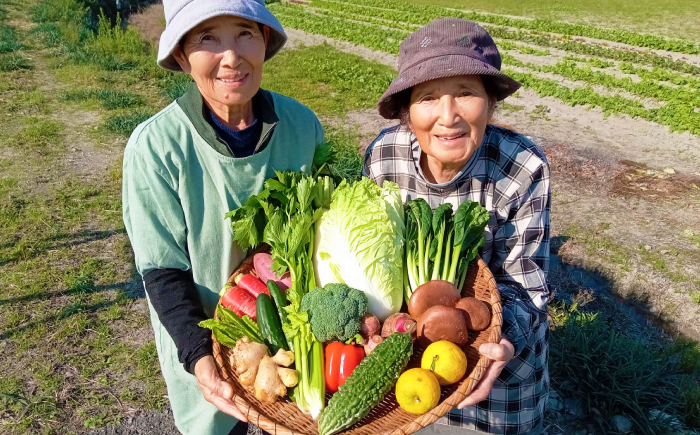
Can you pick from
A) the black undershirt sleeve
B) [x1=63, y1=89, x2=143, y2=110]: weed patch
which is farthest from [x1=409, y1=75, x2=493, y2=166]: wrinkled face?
[x1=63, y1=89, x2=143, y2=110]: weed patch

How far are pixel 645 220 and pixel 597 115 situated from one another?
4.93m

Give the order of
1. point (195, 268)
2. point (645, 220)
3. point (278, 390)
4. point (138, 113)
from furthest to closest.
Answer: point (138, 113) < point (645, 220) < point (195, 268) < point (278, 390)

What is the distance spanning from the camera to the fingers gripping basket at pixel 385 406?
2031mm

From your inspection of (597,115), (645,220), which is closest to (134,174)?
(645,220)

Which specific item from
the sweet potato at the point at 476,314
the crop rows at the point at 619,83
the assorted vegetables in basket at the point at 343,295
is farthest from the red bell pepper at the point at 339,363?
the crop rows at the point at 619,83

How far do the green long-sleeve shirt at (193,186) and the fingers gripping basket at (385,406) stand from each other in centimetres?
50

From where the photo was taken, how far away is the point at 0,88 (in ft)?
37.3

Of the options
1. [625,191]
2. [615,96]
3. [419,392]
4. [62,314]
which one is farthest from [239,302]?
[615,96]

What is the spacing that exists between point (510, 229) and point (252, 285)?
146cm

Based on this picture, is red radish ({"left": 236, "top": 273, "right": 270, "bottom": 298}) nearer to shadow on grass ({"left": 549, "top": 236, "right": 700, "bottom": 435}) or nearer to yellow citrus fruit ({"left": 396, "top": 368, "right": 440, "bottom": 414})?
yellow citrus fruit ({"left": 396, "top": 368, "right": 440, "bottom": 414})

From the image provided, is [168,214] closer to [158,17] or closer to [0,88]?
[0,88]

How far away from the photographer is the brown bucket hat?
2.37 m

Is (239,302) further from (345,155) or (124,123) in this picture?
(124,123)

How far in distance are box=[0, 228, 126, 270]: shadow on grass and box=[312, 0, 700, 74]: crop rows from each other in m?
15.6
